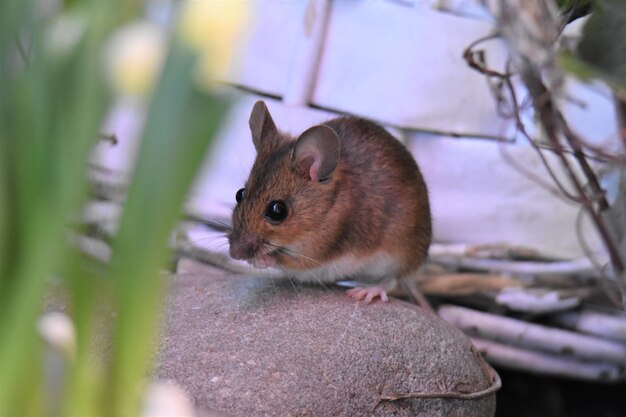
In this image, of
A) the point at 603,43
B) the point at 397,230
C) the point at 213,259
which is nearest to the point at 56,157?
the point at 603,43

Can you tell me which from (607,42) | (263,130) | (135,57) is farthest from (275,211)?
(135,57)

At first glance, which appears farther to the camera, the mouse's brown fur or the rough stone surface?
the mouse's brown fur

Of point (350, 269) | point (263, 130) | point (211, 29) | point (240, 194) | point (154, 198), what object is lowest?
point (350, 269)

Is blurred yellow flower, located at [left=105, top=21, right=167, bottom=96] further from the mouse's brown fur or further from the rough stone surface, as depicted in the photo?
the mouse's brown fur

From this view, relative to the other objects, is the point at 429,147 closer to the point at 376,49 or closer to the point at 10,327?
the point at 376,49

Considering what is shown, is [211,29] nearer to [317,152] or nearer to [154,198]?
[154,198]

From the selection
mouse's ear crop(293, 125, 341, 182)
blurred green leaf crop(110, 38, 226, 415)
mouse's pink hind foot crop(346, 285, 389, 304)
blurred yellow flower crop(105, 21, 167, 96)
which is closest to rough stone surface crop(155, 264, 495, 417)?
mouse's pink hind foot crop(346, 285, 389, 304)

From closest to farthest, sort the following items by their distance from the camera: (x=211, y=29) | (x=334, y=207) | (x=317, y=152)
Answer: (x=211, y=29), (x=317, y=152), (x=334, y=207)
